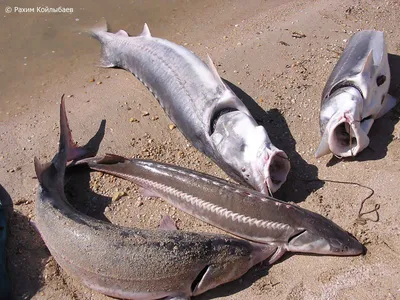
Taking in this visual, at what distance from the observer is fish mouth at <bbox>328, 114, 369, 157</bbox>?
5289 mm

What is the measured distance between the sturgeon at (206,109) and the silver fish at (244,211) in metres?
0.31

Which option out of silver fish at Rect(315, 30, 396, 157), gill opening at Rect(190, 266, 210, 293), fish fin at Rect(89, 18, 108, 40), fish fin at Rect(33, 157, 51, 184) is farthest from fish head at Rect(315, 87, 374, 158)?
fish fin at Rect(89, 18, 108, 40)

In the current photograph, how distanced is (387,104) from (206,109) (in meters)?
2.25

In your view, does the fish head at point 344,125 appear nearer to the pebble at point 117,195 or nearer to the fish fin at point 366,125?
the fish fin at point 366,125

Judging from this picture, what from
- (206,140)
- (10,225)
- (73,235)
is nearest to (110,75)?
(206,140)

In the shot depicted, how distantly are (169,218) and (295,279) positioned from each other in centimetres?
143

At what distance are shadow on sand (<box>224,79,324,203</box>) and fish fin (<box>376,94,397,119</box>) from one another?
1125 millimetres

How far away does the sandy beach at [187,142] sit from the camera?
4.61m

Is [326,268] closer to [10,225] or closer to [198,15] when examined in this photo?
[10,225]

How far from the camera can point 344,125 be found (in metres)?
5.57

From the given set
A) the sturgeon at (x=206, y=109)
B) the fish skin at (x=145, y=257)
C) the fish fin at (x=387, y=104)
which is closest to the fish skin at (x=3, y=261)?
the fish skin at (x=145, y=257)

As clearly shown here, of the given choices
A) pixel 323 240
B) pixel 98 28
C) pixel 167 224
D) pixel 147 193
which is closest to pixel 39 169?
pixel 147 193

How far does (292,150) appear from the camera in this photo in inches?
226

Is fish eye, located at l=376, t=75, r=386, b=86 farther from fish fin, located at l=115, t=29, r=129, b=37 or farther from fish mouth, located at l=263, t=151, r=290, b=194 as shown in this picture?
fish fin, located at l=115, t=29, r=129, b=37
